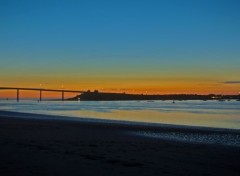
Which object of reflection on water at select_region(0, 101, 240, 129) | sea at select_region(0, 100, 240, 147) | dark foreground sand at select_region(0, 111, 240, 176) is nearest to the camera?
dark foreground sand at select_region(0, 111, 240, 176)

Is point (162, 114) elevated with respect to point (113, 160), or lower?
lower

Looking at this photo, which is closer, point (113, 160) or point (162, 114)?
point (113, 160)

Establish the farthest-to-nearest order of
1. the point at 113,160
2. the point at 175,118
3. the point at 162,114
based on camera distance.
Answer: the point at 162,114
the point at 175,118
the point at 113,160

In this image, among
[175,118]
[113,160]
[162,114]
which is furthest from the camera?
[162,114]

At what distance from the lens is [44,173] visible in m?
8.45

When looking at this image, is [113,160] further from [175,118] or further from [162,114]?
[162,114]

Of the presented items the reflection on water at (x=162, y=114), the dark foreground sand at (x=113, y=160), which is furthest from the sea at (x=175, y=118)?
the dark foreground sand at (x=113, y=160)

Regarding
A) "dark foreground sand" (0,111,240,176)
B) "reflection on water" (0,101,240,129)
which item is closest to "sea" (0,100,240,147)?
"reflection on water" (0,101,240,129)

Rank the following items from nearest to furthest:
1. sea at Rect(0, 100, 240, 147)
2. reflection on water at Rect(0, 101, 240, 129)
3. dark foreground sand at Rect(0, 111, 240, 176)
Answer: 1. dark foreground sand at Rect(0, 111, 240, 176)
2. sea at Rect(0, 100, 240, 147)
3. reflection on water at Rect(0, 101, 240, 129)

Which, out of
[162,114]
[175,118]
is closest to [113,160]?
[175,118]

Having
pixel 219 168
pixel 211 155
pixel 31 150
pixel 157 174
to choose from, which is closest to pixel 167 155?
pixel 211 155

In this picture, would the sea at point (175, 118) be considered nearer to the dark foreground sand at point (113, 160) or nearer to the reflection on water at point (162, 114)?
the reflection on water at point (162, 114)

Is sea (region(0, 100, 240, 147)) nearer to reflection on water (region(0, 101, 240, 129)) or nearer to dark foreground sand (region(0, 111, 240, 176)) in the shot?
reflection on water (region(0, 101, 240, 129))

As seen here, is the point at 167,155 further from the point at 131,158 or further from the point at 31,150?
the point at 31,150
